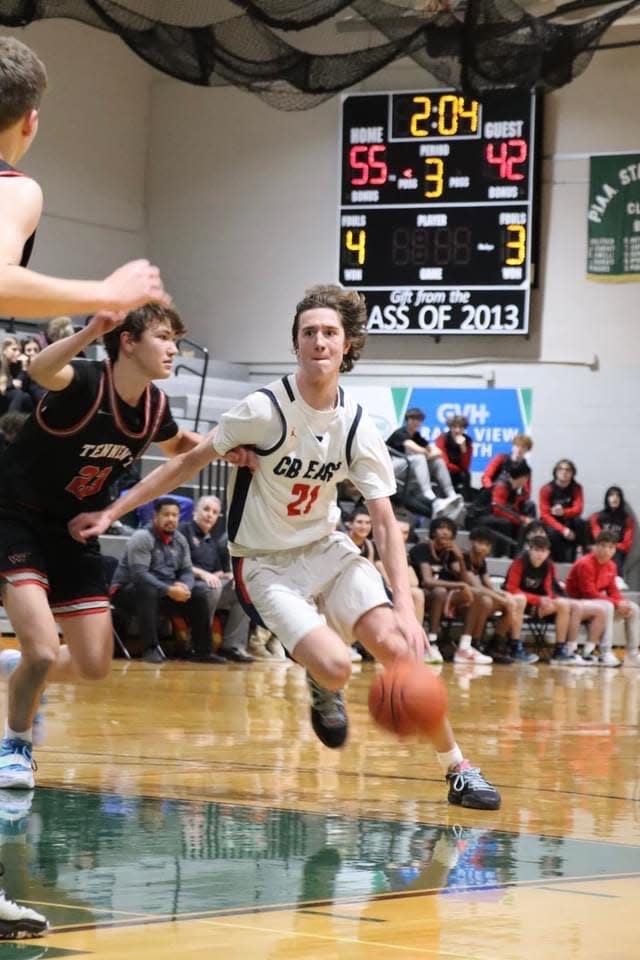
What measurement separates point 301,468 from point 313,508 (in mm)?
159

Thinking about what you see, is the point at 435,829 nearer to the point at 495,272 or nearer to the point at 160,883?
the point at 160,883

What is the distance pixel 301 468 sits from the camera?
5.15 meters

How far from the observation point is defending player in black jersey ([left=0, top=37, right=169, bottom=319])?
9.52 feet

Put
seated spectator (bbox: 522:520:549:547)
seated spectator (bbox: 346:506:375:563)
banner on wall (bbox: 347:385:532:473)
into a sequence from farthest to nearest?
1. banner on wall (bbox: 347:385:532:473)
2. seated spectator (bbox: 522:520:549:547)
3. seated spectator (bbox: 346:506:375:563)

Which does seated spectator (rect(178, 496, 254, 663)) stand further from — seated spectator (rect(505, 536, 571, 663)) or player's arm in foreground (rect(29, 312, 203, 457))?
player's arm in foreground (rect(29, 312, 203, 457))

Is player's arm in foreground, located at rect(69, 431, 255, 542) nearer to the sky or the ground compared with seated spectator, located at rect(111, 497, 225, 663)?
nearer to the sky

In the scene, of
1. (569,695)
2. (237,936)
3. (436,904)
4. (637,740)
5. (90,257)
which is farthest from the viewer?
(90,257)

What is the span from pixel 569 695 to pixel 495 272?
329 inches

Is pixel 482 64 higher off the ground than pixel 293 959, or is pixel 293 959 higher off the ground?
pixel 482 64

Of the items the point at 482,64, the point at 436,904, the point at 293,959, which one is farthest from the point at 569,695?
the point at 293,959

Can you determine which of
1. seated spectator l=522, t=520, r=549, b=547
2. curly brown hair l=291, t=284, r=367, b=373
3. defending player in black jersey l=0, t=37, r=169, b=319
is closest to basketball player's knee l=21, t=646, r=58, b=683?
curly brown hair l=291, t=284, r=367, b=373

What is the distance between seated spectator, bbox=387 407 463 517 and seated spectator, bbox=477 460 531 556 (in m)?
0.40

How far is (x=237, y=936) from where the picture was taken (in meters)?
3.10

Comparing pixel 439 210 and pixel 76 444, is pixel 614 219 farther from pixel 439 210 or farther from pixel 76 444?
pixel 76 444
